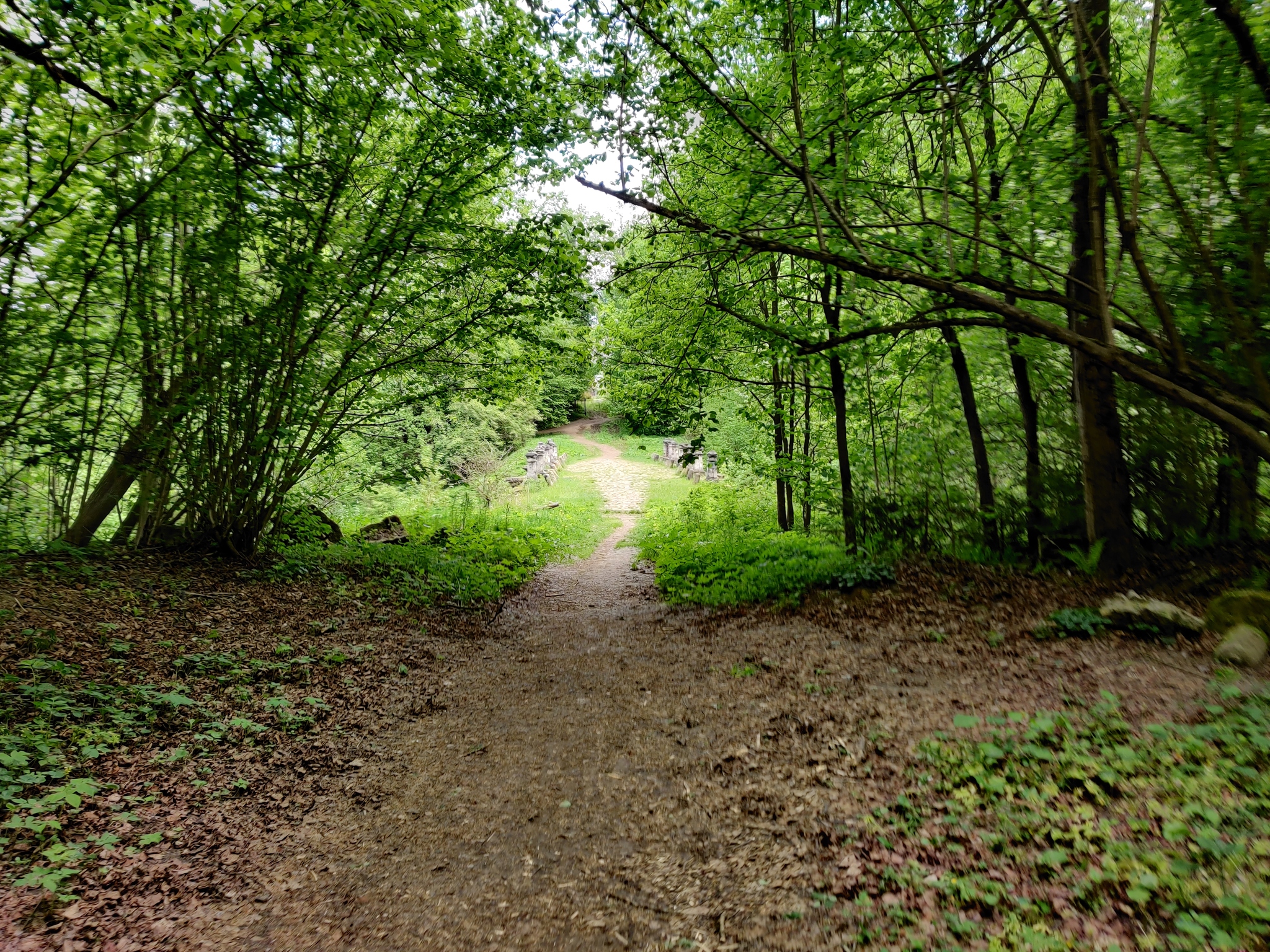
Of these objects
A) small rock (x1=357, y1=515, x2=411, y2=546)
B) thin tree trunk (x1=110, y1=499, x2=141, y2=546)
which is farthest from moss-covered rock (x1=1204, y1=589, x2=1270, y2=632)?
thin tree trunk (x1=110, y1=499, x2=141, y2=546)

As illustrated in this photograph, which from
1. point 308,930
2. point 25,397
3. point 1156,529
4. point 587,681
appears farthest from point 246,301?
point 1156,529

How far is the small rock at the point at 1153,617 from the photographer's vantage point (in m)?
4.37

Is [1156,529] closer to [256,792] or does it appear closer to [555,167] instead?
[555,167]

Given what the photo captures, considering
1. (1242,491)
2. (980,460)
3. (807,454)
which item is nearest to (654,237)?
(980,460)

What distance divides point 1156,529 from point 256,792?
8.77 metres

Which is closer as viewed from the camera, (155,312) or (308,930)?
(308,930)

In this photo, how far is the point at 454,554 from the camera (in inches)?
394

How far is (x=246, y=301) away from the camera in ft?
19.8

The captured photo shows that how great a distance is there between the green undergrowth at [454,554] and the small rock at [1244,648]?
791cm

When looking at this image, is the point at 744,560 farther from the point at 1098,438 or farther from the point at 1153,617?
the point at 1153,617

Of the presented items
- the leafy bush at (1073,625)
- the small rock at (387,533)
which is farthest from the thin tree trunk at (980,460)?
the small rock at (387,533)

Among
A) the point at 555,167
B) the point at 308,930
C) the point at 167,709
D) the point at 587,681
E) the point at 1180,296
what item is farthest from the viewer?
the point at 555,167

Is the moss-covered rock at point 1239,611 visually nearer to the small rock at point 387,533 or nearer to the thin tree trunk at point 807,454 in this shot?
the thin tree trunk at point 807,454

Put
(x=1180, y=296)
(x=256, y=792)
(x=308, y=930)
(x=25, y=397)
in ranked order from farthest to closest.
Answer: (x=1180, y=296) → (x=25, y=397) → (x=256, y=792) → (x=308, y=930)
